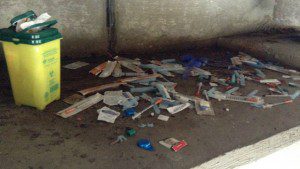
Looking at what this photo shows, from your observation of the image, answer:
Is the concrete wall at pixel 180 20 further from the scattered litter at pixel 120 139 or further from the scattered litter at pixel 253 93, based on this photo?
the scattered litter at pixel 120 139

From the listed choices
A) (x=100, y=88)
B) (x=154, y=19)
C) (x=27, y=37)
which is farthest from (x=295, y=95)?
(x=27, y=37)

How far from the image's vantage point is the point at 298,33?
6.49 meters

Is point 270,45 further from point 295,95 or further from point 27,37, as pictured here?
point 27,37

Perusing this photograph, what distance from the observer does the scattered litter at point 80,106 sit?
9.96 ft

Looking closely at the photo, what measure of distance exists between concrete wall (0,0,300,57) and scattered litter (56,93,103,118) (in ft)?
4.94

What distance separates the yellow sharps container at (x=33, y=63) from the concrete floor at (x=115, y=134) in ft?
0.49

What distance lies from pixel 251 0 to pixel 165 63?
2.63 m

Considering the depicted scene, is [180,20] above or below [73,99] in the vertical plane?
above

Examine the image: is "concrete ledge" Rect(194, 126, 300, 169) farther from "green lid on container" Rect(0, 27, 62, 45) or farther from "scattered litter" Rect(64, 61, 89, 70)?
"scattered litter" Rect(64, 61, 89, 70)

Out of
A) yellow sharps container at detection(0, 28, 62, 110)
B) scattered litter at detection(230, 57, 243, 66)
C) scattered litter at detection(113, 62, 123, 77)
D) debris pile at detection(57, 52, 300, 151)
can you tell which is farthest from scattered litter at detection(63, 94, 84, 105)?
scattered litter at detection(230, 57, 243, 66)

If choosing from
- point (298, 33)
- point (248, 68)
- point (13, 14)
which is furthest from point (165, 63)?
point (298, 33)

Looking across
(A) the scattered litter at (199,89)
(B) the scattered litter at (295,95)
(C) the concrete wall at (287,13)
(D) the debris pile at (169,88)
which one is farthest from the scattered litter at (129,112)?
(C) the concrete wall at (287,13)

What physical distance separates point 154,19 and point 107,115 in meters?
2.51

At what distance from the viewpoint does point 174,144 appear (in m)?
2.66
